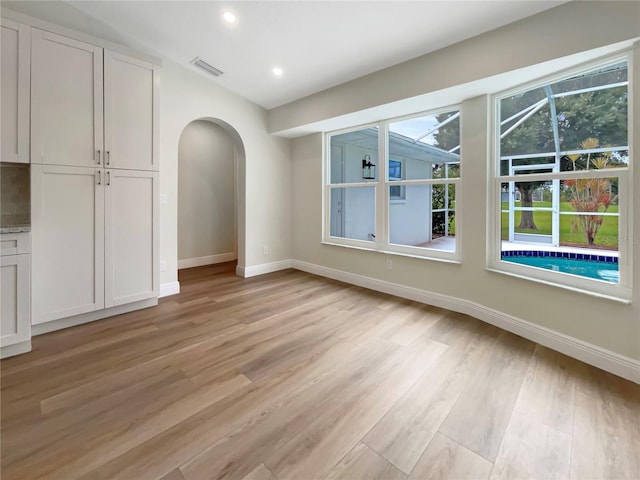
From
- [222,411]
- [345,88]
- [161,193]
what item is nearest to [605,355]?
[222,411]

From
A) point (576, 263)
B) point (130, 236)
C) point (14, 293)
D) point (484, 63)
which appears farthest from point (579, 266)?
point (14, 293)

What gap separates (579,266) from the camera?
2.31m

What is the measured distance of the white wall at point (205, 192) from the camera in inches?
203

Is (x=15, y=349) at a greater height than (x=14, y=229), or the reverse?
(x=14, y=229)

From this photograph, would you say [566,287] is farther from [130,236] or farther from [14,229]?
[14,229]

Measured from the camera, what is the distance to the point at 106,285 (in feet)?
9.28

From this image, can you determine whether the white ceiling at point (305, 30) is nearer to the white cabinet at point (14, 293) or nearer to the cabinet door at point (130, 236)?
the cabinet door at point (130, 236)

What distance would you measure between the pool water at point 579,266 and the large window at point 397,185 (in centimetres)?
76

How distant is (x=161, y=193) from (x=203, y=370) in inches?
93.7

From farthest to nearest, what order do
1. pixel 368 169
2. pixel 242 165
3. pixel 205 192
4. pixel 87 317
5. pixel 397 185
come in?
pixel 205 192, pixel 242 165, pixel 368 169, pixel 397 185, pixel 87 317

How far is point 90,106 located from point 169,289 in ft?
6.81

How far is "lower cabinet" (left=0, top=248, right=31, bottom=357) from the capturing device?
2115mm

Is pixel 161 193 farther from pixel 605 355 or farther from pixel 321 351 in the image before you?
pixel 605 355

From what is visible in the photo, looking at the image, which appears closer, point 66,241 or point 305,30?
point 66,241
